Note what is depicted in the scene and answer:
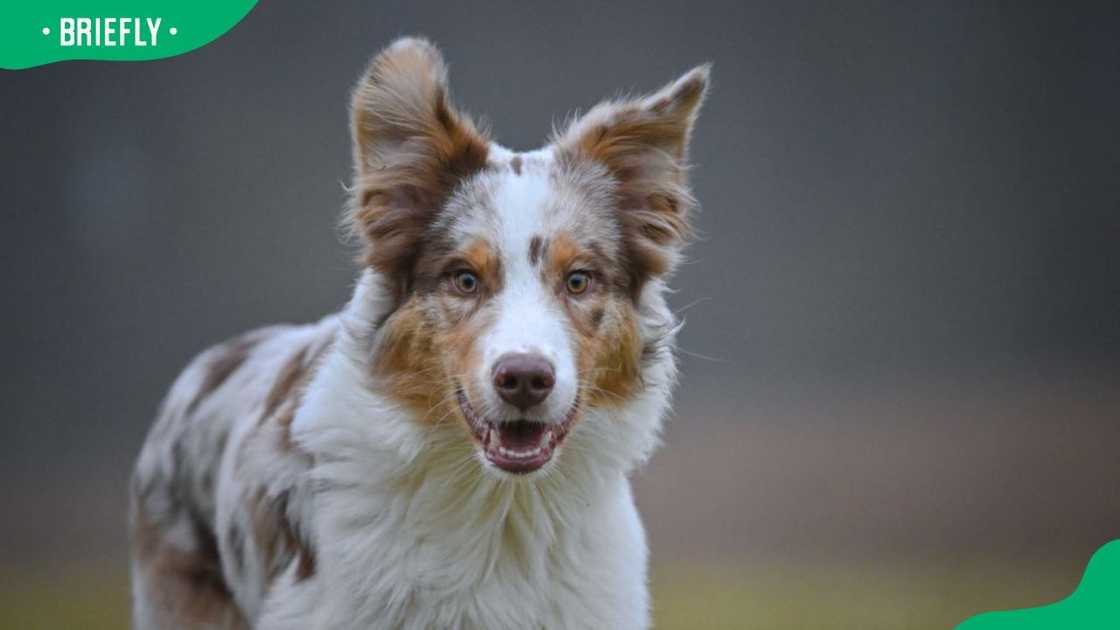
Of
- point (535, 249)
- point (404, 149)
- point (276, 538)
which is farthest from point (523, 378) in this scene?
point (276, 538)

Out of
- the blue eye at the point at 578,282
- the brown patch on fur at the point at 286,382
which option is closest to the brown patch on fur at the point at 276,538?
the brown patch on fur at the point at 286,382

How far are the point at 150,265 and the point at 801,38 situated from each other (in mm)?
2859

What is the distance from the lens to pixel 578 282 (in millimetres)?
3068

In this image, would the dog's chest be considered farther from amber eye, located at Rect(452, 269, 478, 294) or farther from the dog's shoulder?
amber eye, located at Rect(452, 269, 478, 294)

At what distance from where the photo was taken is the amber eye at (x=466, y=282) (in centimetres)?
302

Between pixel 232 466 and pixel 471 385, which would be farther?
pixel 232 466

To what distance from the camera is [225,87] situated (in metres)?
4.61

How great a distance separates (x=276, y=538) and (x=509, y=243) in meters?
1.11

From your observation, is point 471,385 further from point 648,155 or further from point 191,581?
point 191,581

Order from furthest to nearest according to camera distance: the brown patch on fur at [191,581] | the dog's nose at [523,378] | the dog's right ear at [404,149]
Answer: the brown patch on fur at [191,581]
the dog's right ear at [404,149]
the dog's nose at [523,378]

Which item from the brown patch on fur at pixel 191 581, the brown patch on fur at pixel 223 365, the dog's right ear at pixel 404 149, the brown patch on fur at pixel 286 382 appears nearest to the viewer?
the dog's right ear at pixel 404 149

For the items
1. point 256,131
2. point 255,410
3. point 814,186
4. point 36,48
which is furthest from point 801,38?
point 36,48

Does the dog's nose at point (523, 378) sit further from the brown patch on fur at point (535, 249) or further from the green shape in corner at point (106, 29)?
the green shape in corner at point (106, 29)

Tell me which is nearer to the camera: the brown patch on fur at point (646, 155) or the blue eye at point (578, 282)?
the blue eye at point (578, 282)
